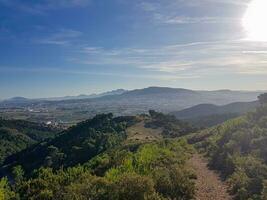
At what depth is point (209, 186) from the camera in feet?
81.9

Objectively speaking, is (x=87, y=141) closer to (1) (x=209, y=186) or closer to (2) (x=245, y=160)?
(2) (x=245, y=160)

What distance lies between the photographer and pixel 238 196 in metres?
21.4

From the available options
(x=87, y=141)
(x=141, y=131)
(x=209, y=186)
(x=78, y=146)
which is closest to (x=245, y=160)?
(x=209, y=186)

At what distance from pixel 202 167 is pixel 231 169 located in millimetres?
4815

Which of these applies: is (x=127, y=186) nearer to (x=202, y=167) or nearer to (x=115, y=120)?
(x=202, y=167)

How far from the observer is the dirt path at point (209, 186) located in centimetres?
2220

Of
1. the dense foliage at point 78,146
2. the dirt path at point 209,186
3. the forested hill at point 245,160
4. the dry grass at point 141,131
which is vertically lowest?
the dense foliage at point 78,146

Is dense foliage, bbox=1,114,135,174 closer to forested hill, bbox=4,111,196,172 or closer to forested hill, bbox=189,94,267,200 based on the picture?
forested hill, bbox=4,111,196,172

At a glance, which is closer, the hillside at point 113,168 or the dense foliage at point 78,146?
the hillside at point 113,168

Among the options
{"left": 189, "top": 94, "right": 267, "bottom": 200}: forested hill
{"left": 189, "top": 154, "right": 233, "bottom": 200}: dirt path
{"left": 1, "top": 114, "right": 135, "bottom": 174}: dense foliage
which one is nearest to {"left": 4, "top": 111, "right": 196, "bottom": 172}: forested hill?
{"left": 1, "top": 114, "right": 135, "bottom": 174}: dense foliage

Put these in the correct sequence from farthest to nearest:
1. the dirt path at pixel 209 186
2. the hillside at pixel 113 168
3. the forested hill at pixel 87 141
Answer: the forested hill at pixel 87 141 → the dirt path at pixel 209 186 → the hillside at pixel 113 168

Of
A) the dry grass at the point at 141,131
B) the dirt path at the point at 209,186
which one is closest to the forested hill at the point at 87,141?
the dry grass at the point at 141,131

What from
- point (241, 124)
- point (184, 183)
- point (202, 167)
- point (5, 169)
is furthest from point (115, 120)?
point (184, 183)

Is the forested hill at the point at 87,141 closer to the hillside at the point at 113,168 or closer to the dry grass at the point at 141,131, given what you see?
the hillside at the point at 113,168
